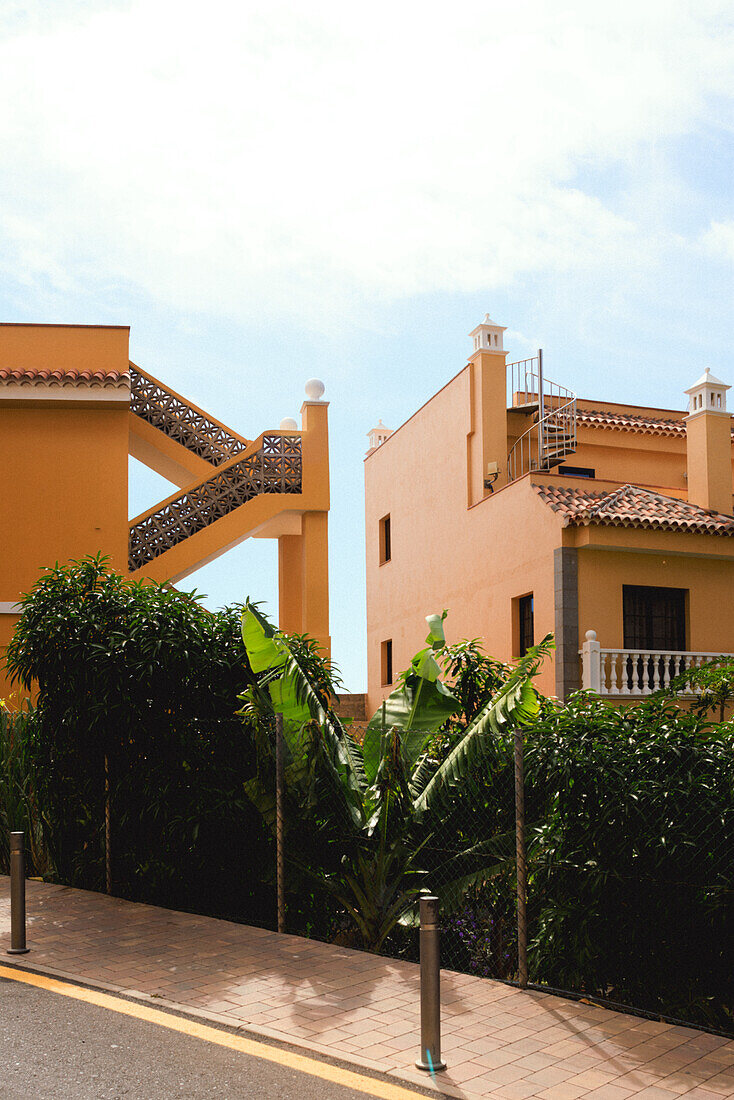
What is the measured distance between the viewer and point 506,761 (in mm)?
7805

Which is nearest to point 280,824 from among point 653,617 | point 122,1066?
point 122,1066

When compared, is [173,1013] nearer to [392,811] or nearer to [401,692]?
[392,811]

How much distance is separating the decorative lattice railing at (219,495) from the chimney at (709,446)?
931 cm

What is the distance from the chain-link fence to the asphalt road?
2185 mm

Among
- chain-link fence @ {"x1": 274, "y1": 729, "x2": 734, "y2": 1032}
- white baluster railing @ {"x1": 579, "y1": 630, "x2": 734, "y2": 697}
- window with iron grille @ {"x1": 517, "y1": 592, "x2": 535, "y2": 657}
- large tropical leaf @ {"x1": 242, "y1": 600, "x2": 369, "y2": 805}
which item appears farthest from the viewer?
window with iron grille @ {"x1": 517, "y1": 592, "x2": 535, "y2": 657}

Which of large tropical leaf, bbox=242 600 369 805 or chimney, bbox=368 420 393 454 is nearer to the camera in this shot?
large tropical leaf, bbox=242 600 369 805

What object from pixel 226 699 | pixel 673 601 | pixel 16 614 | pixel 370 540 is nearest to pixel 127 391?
pixel 16 614

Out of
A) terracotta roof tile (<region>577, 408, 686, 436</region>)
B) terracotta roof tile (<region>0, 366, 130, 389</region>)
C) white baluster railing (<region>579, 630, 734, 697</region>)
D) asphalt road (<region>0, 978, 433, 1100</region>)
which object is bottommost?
asphalt road (<region>0, 978, 433, 1100</region>)

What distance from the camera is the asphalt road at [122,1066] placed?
495cm

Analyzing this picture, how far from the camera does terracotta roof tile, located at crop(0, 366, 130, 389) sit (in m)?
17.9

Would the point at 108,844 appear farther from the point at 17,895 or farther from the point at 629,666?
the point at 629,666

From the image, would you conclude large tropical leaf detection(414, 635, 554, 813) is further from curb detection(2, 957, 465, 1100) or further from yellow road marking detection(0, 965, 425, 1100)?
yellow road marking detection(0, 965, 425, 1100)

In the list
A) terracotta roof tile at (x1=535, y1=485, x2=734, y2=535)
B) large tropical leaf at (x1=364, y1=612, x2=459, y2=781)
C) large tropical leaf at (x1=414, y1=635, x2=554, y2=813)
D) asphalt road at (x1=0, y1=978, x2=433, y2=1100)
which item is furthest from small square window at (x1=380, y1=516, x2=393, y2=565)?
asphalt road at (x1=0, y1=978, x2=433, y2=1100)

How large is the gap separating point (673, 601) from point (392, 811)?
13.6 metres
